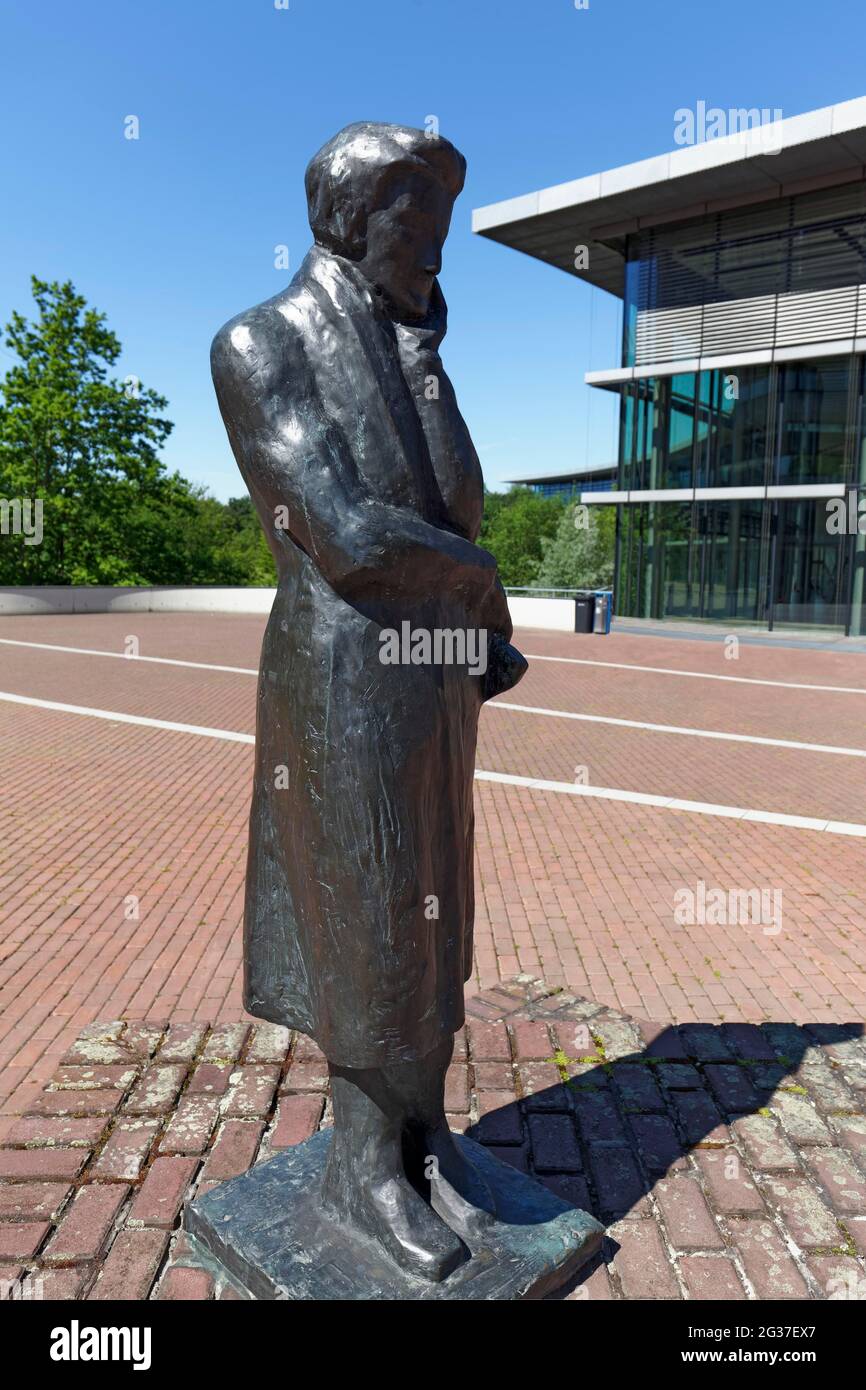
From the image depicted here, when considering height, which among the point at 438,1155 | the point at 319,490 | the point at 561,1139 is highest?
the point at 319,490

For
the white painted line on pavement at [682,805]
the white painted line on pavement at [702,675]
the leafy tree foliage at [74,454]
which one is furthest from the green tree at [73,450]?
the white painted line on pavement at [682,805]

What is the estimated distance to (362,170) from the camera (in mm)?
2104

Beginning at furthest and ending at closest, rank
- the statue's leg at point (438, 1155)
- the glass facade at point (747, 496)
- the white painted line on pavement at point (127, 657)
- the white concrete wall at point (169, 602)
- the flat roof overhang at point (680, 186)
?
1. the white concrete wall at point (169, 602)
2. the glass facade at point (747, 496)
3. the flat roof overhang at point (680, 186)
4. the white painted line on pavement at point (127, 657)
5. the statue's leg at point (438, 1155)

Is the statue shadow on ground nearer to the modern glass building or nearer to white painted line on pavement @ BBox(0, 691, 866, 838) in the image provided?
white painted line on pavement @ BBox(0, 691, 866, 838)

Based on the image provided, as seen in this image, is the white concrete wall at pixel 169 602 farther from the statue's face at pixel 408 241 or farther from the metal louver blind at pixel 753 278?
the statue's face at pixel 408 241

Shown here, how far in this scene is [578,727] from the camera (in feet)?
40.8

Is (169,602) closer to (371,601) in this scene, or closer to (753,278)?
(753,278)

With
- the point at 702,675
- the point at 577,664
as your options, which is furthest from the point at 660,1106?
the point at 577,664

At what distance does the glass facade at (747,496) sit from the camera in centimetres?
2520

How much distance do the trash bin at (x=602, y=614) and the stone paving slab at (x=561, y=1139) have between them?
22.1 meters

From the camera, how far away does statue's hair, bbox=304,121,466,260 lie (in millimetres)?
2096

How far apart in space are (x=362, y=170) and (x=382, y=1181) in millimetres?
2343

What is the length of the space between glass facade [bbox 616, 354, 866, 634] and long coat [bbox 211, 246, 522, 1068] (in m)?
Answer: 25.1
